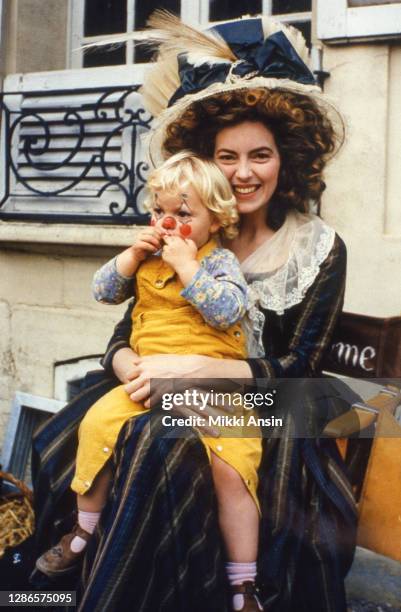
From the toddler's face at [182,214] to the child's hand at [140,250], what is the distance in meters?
0.03

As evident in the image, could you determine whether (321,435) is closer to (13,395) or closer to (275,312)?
(275,312)

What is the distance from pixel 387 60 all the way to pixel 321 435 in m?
1.48

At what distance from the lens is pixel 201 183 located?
1914 millimetres

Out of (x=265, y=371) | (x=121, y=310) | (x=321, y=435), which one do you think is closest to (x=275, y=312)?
(x=265, y=371)

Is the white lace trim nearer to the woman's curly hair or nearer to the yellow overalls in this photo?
the yellow overalls

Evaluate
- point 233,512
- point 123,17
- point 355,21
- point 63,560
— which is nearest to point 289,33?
point 355,21

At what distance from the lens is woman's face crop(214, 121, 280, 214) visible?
2.07 metres

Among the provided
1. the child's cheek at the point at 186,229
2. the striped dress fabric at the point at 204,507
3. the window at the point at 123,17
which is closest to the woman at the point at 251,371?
the striped dress fabric at the point at 204,507

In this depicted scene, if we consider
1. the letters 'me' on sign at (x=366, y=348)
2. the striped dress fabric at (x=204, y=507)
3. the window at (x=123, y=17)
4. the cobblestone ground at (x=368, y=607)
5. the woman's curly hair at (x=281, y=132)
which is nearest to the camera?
the striped dress fabric at (x=204, y=507)

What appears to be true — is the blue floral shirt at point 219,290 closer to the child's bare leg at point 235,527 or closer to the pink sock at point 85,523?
the child's bare leg at point 235,527

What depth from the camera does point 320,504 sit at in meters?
1.91

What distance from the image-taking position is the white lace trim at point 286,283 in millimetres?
2014

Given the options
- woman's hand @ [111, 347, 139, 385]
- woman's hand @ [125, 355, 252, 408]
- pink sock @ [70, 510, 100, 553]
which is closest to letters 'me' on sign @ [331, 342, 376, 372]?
woman's hand @ [125, 355, 252, 408]

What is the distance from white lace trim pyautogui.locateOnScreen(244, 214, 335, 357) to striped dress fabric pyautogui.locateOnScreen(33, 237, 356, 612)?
23 mm
